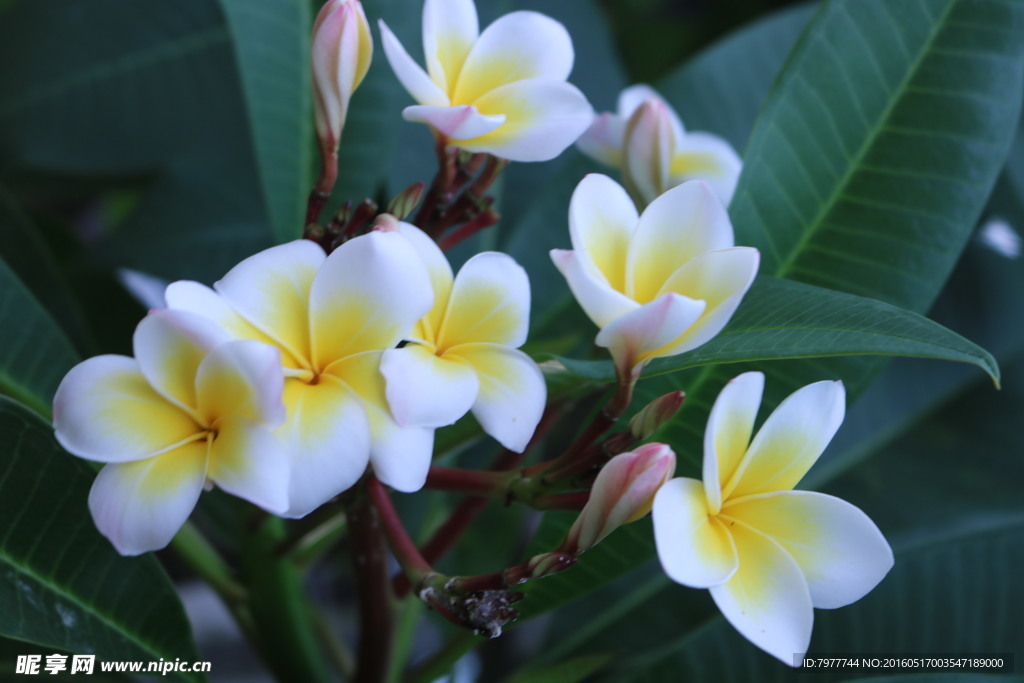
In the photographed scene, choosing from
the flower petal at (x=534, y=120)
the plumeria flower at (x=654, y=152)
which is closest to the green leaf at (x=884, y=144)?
the plumeria flower at (x=654, y=152)

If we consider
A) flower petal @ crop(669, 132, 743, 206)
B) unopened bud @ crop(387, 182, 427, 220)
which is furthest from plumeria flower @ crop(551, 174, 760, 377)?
flower petal @ crop(669, 132, 743, 206)

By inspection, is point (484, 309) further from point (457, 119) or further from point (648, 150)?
point (648, 150)

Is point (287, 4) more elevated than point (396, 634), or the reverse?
point (287, 4)

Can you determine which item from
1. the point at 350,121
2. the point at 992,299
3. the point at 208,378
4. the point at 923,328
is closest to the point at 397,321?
the point at 208,378

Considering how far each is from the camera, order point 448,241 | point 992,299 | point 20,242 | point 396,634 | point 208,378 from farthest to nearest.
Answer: point 992,299 < point 20,242 < point 396,634 < point 448,241 < point 208,378

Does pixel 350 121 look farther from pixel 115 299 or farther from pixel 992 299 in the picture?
pixel 992 299

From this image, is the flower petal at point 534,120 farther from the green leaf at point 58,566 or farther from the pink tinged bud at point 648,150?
the green leaf at point 58,566

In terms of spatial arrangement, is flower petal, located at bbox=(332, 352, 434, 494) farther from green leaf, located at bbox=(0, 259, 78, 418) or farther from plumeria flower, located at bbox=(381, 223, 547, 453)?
green leaf, located at bbox=(0, 259, 78, 418)
